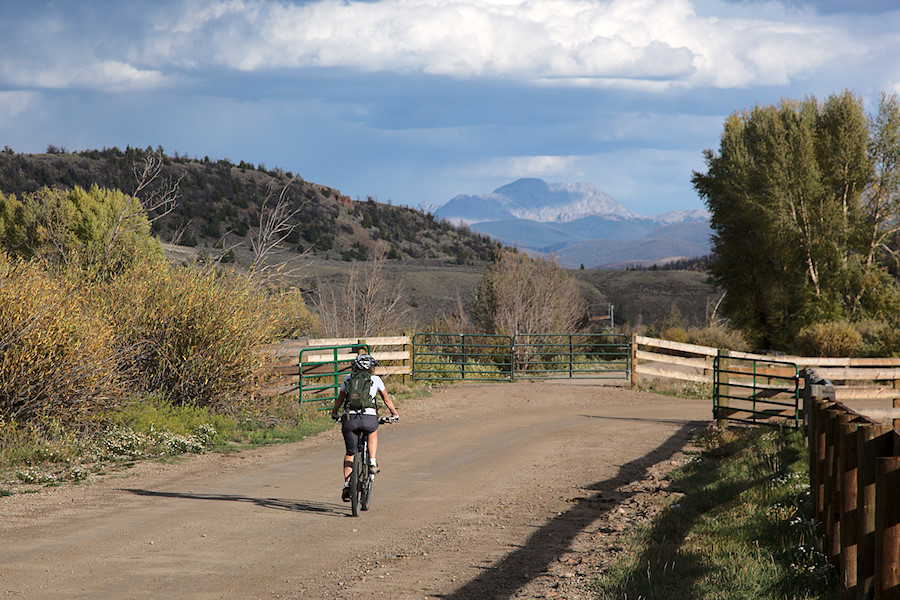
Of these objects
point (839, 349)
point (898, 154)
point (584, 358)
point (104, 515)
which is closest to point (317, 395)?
point (104, 515)

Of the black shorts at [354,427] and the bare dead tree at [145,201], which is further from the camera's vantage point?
the bare dead tree at [145,201]

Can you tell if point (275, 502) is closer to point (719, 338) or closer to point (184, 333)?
point (184, 333)

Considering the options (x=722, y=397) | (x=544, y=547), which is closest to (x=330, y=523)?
(x=544, y=547)

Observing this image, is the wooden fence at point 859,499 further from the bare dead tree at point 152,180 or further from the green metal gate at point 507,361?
the green metal gate at point 507,361

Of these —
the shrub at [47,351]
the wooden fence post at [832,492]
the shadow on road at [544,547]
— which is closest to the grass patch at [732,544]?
the wooden fence post at [832,492]

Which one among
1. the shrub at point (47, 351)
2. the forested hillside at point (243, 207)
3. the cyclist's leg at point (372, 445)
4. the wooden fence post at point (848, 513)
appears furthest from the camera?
the forested hillside at point (243, 207)

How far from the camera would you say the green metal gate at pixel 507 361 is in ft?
87.5

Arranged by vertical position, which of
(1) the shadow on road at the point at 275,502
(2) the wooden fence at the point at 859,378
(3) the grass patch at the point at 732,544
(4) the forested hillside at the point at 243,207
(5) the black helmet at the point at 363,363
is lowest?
(1) the shadow on road at the point at 275,502

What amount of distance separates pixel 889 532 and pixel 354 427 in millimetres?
6328

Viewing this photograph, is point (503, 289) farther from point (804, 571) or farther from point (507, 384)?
point (804, 571)

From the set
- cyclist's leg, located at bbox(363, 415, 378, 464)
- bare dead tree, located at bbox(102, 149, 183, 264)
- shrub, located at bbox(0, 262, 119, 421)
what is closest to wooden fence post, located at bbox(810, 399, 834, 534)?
cyclist's leg, located at bbox(363, 415, 378, 464)

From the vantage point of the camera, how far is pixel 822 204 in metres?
39.5

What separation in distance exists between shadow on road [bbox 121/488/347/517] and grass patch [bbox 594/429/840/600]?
3620 mm

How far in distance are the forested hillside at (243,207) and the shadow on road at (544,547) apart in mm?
64525
